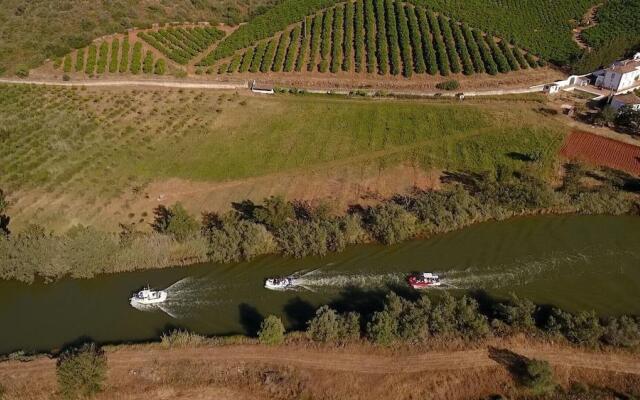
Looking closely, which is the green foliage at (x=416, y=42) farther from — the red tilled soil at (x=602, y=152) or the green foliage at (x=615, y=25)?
the green foliage at (x=615, y=25)

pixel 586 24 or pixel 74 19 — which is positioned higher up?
pixel 586 24

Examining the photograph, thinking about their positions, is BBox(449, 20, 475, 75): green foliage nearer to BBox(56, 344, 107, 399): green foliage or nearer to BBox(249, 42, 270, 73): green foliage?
BBox(249, 42, 270, 73): green foliage

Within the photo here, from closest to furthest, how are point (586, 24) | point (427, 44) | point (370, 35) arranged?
1. point (427, 44)
2. point (370, 35)
3. point (586, 24)

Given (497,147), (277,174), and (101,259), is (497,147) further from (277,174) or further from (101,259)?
(101,259)

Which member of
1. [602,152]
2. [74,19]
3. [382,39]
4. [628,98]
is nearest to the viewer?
[602,152]

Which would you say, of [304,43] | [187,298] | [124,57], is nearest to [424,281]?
[187,298]

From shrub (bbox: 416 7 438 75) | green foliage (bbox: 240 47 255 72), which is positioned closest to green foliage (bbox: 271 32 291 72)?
green foliage (bbox: 240 47 255 72)

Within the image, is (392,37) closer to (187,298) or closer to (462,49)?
(462,49)
